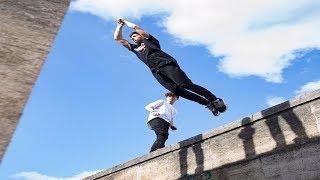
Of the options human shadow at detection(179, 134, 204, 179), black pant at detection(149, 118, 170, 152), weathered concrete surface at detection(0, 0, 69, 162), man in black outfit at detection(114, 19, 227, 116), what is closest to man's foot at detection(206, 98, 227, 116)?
man in black outfit at detection(114, 19, 227, 116)

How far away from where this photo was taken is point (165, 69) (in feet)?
21.2

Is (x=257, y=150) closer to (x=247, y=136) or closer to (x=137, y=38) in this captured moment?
(x=247, y=136)

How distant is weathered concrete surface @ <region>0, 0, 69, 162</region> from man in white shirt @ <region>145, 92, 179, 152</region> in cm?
348

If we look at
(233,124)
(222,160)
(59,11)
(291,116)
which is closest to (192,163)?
(222,160)

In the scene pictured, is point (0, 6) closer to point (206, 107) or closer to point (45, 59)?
point (45, 59)

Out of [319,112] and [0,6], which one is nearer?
[0,6]

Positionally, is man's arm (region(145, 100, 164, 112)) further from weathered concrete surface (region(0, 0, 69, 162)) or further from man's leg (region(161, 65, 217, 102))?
weathered concrete surface (region(0, 0, 69, 162))

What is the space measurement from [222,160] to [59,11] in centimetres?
307

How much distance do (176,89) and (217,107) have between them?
0.81 metres

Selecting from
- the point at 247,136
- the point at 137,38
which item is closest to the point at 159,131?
the point at 137,38

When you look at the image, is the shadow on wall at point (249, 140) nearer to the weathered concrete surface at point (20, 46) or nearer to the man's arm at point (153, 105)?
the man's arm at point (153, 105)

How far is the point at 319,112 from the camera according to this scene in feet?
15.8

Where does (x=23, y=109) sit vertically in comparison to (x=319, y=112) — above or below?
below

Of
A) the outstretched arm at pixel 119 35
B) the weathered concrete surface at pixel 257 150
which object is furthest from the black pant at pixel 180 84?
the outstretched arm at pixel 119 35
